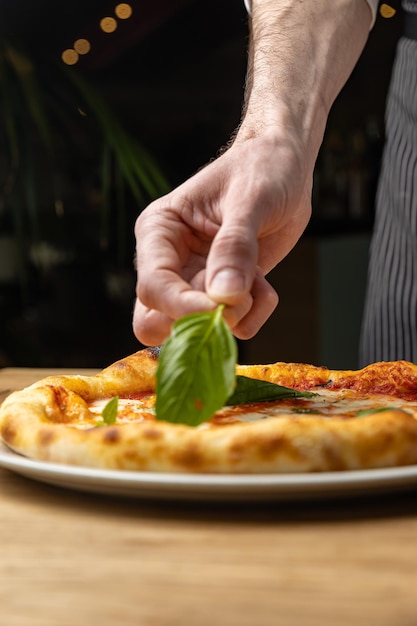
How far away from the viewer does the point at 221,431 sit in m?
0.71

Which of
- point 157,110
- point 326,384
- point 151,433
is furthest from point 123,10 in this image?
point 151,433

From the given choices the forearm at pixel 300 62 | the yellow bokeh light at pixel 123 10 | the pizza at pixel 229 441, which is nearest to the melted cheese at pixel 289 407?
the pizza at pixel 229 441

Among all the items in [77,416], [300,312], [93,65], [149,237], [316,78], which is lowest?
[300,312]

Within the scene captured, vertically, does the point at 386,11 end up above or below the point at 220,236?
above

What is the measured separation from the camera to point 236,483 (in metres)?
0.64

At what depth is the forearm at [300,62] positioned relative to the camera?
117 centimetres

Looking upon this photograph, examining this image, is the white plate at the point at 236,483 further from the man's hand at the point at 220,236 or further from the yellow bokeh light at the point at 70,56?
the yellow bokeh light at the point at 70,56

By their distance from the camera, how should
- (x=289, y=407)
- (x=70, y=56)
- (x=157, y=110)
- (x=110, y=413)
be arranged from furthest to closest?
(x=157, y=110) → (x=70, y=56) → (x=289, y=407) → (x=110, y=413)

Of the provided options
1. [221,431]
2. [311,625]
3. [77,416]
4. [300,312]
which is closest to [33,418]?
[77,416]

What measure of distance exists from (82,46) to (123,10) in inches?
11.5

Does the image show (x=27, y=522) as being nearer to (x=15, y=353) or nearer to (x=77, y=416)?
(x=77, y=416)

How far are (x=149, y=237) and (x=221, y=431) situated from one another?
1.05 ft

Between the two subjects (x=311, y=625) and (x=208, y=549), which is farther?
(x=208, y=549)

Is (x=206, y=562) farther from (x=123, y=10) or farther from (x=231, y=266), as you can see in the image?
(x=123, y=10)
